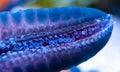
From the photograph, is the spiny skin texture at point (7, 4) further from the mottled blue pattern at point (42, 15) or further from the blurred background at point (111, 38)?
the mottled blue pattern at point (42, 15)

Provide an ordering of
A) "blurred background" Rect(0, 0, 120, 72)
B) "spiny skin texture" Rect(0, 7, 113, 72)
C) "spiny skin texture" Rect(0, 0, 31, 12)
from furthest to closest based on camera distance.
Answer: "blurred background" Rect(0, 0, 120, 72) → "spiny skin texture" Rect(0, 0, 31, 12) → "spiny skin texture" Rect(0, 7, 113, 72)

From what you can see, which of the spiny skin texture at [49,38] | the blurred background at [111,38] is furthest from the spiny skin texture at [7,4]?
the spiny skin texture at [49,38]

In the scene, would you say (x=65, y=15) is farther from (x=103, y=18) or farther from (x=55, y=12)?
(x=103, y=18)

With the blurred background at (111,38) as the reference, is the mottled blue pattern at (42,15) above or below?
below

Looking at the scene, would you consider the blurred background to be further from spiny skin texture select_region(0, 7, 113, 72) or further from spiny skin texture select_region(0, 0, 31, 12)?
spiny skin texture select_region(0, 7, 113, 72)

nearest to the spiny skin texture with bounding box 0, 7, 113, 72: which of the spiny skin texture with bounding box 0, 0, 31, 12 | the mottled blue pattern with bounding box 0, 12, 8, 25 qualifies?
the mottled blue pattern with bounding box 0, 12, 8, 25

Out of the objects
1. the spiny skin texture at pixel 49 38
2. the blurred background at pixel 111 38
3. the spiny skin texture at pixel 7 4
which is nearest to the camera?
the spiny skin texture at pixel 49 38
